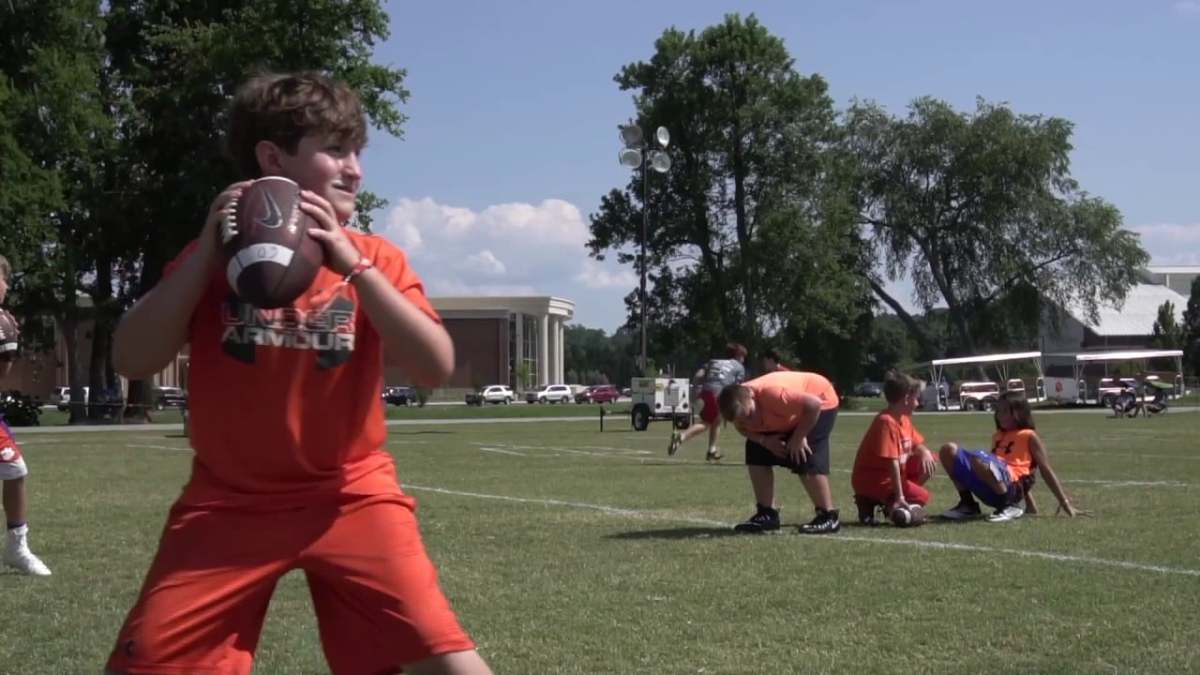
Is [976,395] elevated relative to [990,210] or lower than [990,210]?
lower

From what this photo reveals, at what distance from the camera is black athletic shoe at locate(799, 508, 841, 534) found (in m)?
10.7

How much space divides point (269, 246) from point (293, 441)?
53 cm

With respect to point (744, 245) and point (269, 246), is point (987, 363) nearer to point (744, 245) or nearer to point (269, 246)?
point (744, 245)

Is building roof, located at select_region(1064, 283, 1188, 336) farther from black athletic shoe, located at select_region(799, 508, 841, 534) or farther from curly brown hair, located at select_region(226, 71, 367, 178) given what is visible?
curly brown hair, located at select_region(226, 71, 367, 178)

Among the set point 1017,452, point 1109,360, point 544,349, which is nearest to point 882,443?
point 1017,452

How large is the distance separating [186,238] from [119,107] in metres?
5.21

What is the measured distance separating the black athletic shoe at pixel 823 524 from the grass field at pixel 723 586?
5.6 inches

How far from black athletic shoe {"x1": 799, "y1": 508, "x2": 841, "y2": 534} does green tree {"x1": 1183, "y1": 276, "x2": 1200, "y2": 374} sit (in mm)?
101027

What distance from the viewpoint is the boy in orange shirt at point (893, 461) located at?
11469 millimetres

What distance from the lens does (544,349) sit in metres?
140

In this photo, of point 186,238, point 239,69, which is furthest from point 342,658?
point 186,238

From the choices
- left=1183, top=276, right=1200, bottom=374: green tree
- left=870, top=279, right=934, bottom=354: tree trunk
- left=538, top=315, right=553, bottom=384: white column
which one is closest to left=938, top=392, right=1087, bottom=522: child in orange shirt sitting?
left=870, top=279, right=934, bottom=354: tree trunk

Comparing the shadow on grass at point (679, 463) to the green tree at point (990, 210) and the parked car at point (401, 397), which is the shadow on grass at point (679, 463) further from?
the parked car at point (401, 397)

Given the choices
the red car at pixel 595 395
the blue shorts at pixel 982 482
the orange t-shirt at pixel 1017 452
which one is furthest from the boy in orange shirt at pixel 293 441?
the red car at pixel 595 395
